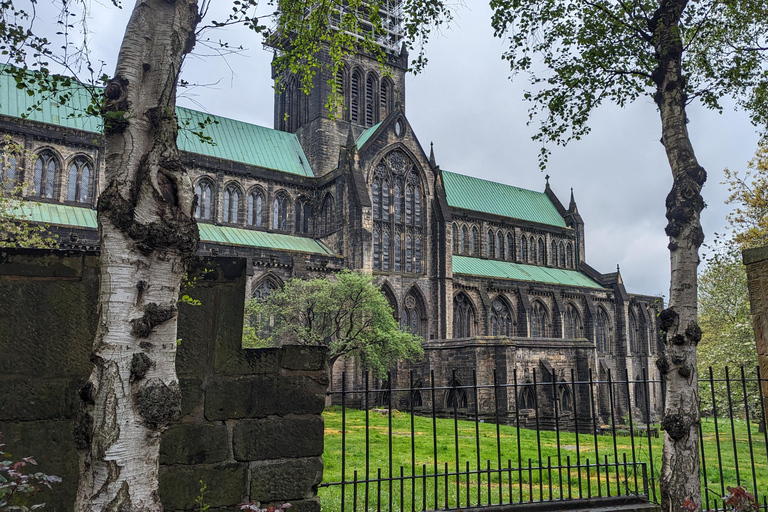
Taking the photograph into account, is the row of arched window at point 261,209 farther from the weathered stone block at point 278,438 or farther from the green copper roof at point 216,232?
the weathered stone block at point 278,438

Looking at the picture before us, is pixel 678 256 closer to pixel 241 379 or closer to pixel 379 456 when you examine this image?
pixel 241 379

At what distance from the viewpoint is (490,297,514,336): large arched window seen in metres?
40.9

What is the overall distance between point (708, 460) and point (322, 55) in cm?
3239

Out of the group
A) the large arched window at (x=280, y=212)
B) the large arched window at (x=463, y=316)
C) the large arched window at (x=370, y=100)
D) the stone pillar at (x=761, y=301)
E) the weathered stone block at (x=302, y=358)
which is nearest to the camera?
the weathered stone block at (x=302, y=358)

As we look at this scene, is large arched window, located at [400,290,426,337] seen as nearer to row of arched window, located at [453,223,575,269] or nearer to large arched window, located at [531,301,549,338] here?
row of arched window, located at [453,223,575,269]

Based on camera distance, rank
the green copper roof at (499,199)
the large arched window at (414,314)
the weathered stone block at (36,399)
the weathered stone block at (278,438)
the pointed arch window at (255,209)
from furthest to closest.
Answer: the green copper roof at (499,199) → the large arched window at (414,314) → the pointed arch window at (255,209) → the weathered stone block at (278,438) → the weathered stone block at (36,399)

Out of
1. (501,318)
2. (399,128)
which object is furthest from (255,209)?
(501,318)

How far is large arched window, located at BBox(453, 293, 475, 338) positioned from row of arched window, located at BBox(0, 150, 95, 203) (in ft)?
73.5

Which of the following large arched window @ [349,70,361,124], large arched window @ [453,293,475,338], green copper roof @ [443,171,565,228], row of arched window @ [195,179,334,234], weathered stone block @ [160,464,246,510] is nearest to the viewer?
weathered stone block @ [160,464,246,510]

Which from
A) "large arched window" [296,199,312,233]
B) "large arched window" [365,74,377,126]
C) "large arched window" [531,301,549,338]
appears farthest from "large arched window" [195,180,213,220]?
"large arched window" [531,301,549,338]

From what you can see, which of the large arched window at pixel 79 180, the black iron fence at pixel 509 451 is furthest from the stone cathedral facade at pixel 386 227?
the black iron fence at pixel 509 451

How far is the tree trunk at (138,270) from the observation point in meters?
3.09

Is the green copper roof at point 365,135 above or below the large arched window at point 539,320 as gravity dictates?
above

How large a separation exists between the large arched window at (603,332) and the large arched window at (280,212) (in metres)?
25.7
